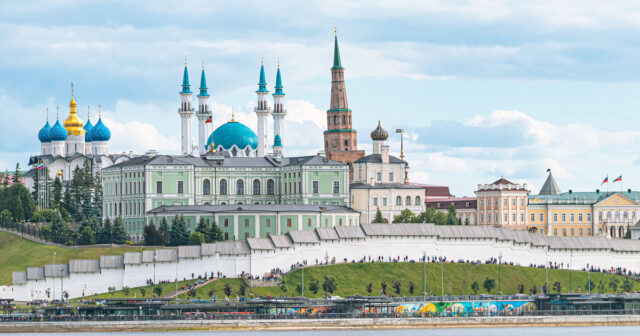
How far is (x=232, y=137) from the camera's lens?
186 meters

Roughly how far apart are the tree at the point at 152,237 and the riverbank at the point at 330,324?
37904mm

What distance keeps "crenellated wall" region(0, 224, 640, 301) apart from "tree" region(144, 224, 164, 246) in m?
16.4

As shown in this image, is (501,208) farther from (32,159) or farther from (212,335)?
(212,335)

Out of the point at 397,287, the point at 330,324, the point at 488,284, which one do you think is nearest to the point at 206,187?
the point at 397,287

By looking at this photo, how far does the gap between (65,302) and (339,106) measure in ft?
234

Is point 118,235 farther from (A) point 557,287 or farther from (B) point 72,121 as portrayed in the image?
(B) point 72,121

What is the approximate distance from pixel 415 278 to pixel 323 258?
8551mm

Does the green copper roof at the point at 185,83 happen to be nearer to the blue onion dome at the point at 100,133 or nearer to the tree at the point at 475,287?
the blue onion dome at the point at 100,133

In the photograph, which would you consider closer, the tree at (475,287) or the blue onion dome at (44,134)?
the tree at (475,287)

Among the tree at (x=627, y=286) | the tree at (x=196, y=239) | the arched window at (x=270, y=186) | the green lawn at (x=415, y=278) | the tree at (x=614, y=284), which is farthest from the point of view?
the arched window at (x=270, y=186)

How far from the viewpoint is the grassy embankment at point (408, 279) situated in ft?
413

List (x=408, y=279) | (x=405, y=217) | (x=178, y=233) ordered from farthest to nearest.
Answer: (x=405, y=217) → (x=178, y=233) → (x=408, y=279)

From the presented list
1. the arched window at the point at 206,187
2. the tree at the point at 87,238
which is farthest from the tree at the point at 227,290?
the arched window at the point at 206,187

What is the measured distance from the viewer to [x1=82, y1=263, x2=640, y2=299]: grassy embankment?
126 metres
